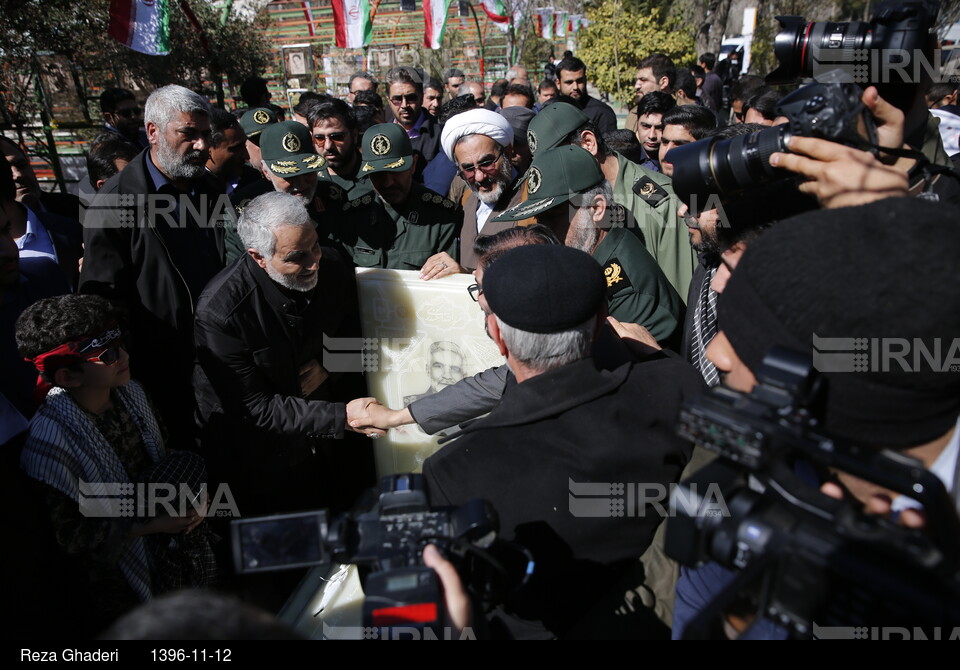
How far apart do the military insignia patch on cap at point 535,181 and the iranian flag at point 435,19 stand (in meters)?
10.6

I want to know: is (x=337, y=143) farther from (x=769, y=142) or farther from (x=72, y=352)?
(x=769, y=142)

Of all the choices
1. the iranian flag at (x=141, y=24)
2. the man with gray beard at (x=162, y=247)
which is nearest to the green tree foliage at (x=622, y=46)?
the iranian flag at (x=141, y=24)

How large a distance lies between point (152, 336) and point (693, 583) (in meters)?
2.91

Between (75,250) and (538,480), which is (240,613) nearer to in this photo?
(538,480)

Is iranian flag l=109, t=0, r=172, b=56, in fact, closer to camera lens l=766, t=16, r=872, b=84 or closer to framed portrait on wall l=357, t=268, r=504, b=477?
framed portrait on wall l=357, t=268, r=504, b=477

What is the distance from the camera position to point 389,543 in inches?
46.8

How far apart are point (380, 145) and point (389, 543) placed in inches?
120

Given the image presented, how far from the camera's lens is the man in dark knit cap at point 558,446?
1486 millimetres

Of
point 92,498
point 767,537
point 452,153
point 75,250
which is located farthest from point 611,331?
point 75,250

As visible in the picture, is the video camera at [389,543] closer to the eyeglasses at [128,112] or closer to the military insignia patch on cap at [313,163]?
the military insignia patch on cap at [313,163]

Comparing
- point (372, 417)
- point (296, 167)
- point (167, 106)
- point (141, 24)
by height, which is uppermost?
point (141, 24)

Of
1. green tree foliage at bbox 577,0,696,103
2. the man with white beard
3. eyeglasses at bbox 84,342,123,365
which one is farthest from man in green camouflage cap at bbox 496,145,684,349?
green tree foliage at bbox 577,0,696,103

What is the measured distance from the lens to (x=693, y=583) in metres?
1.36

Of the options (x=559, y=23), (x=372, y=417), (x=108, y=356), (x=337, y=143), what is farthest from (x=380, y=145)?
(x=559, y=23)
